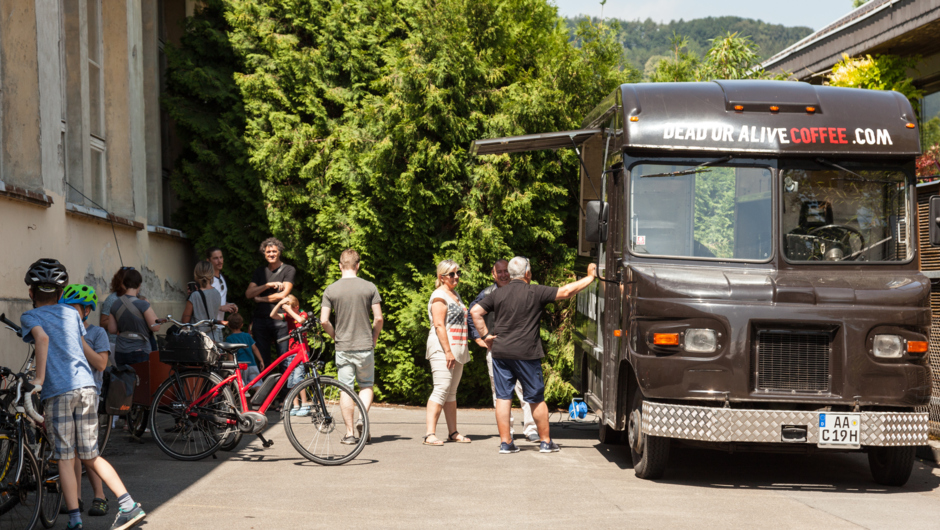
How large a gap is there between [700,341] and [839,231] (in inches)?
62.7

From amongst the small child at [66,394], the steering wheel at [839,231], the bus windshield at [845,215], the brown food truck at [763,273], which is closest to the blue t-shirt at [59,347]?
the small child at [66,394]

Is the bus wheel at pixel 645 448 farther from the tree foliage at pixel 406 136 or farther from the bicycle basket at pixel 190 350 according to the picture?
the tree foliage at pixel 406 136

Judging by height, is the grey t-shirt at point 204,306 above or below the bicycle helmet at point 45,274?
below

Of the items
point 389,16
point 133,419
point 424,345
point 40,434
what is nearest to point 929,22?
point 389,16

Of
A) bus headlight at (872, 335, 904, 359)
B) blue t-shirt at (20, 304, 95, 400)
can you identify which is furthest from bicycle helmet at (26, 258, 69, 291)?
bus headlight at (872, 335, 904, 359)

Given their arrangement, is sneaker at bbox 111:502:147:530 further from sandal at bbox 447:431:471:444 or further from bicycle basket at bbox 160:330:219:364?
sandal at bbox 447:431:471:444

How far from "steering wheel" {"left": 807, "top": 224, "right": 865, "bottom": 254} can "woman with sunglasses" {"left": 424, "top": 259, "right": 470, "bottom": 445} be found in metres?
3.48

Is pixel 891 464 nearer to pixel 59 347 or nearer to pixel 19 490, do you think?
pixel 59 347

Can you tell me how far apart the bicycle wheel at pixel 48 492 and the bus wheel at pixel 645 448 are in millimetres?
4218

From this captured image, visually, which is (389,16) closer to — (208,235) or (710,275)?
(208,235)

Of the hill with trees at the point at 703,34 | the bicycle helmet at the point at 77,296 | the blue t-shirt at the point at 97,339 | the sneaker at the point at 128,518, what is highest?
the hill with trees at the point at 703,34

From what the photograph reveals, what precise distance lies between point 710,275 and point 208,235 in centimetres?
844

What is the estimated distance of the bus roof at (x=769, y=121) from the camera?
769cm

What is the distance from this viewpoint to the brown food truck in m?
7.11
